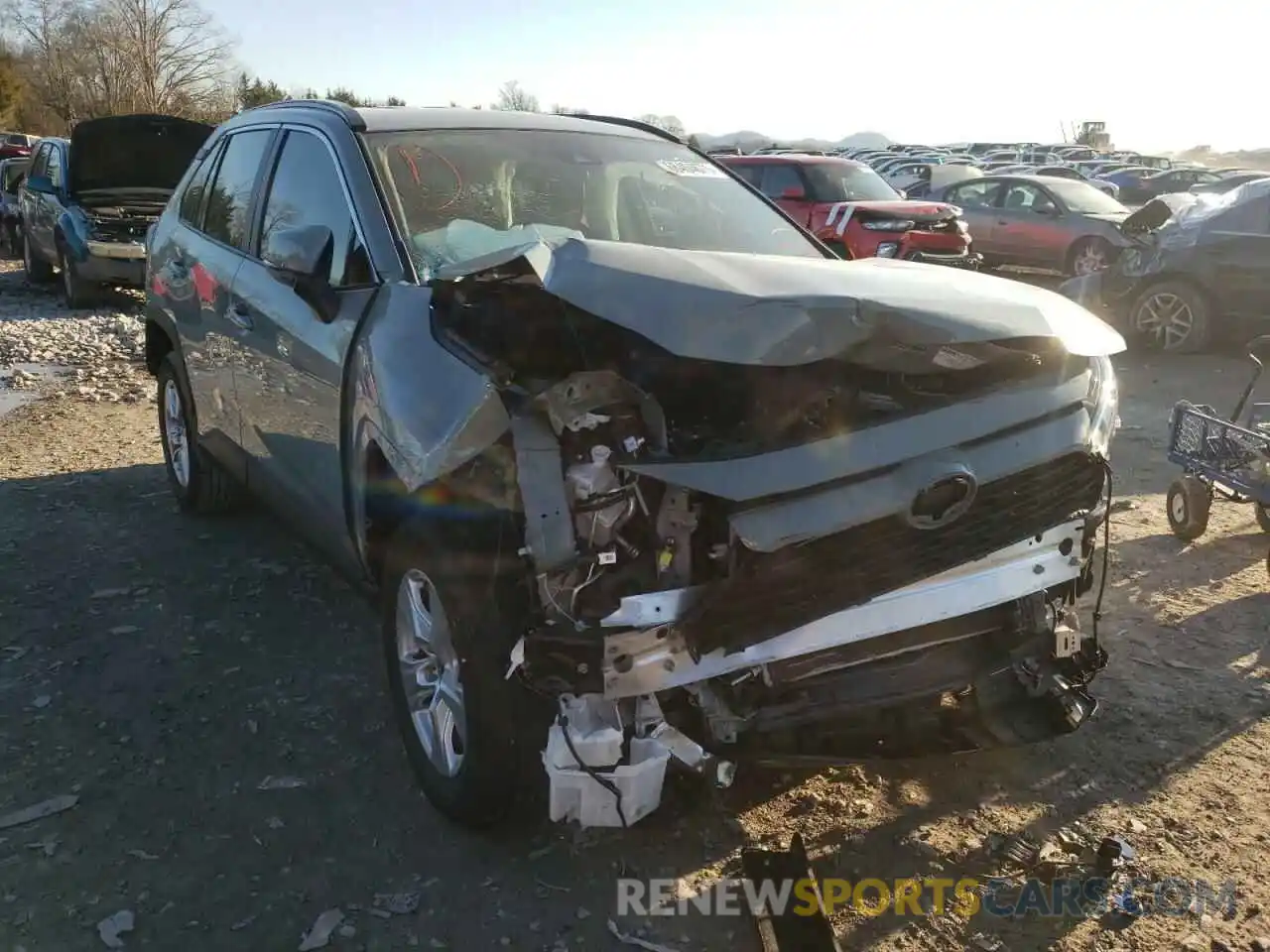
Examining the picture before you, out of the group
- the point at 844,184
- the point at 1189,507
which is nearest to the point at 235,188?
the point at 1189,507

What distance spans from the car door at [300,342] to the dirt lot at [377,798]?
2.08 feet

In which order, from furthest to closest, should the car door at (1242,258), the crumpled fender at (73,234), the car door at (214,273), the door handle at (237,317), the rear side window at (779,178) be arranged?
the rear side window at (779,178)
the crumpled fender at (73,234)
the car door at (1242,258)
the car door at (214,273)
the door handle at (237,317)

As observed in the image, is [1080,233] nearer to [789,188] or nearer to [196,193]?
[789,188]

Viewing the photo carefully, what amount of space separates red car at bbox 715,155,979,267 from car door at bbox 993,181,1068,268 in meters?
2.88

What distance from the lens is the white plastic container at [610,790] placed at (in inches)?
97.0

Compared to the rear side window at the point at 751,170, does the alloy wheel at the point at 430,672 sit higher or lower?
lower

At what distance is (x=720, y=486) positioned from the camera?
230 cm

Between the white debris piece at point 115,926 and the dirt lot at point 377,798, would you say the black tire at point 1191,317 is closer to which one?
the dirt lot at point 377,798

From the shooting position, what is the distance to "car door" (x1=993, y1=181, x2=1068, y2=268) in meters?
14.3

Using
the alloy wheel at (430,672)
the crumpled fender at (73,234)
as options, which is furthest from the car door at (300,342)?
the crumpled fender at (73,234)

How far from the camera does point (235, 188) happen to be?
4680 millimetres

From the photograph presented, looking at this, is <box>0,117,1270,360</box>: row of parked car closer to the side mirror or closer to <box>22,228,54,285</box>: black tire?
<box>22,228,54,285</box>: black tire

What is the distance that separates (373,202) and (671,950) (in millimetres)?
2433

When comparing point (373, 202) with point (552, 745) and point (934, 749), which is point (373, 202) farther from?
point (934, 749)
